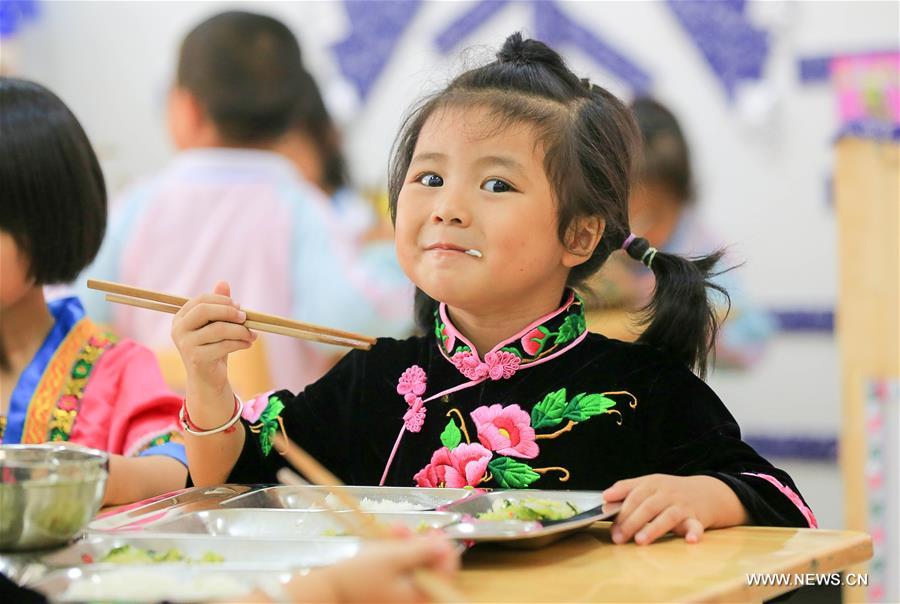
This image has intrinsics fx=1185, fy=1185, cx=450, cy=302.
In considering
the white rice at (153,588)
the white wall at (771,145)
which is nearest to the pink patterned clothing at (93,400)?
the white rice at (153,588)

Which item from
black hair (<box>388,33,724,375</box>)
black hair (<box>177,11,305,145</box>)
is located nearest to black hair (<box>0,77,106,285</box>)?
black hair (<box>388,33,724,375</box>)

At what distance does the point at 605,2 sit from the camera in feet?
13.6

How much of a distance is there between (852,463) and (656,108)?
3.62 feet

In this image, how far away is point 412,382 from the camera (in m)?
1.41

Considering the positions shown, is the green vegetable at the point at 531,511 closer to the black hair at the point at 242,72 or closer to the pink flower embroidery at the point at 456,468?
the pink flower embroidery at the point at 456,468

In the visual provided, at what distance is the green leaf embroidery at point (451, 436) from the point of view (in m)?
1.33

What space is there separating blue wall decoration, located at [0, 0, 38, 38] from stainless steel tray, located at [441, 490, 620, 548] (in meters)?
4.33

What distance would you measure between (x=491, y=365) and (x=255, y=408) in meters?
0.30

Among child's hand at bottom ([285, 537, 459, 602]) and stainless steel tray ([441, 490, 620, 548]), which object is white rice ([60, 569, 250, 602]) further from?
stainless steel tray ([441, 490, 620, 548])

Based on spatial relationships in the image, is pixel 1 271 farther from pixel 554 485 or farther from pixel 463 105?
pixel 554 485

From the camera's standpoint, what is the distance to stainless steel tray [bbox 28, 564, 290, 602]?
80 centimetres

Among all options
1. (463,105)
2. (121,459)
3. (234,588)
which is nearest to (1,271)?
(121,459)

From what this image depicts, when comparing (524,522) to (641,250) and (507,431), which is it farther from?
(641,250)

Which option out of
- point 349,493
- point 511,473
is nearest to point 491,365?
point 511,473
